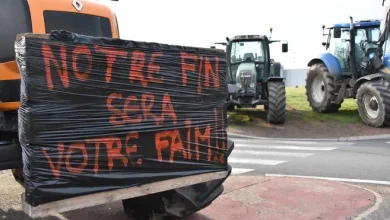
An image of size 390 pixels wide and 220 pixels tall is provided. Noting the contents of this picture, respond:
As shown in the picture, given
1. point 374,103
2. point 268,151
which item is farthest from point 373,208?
point 374,103

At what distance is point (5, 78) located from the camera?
413 cm

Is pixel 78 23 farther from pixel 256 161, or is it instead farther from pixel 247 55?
pixel 247 55

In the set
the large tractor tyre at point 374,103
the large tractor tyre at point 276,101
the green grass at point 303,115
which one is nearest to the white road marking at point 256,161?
the large tractor tyre at point 276,101

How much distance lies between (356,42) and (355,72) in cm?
116

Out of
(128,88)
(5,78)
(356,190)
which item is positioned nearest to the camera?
(128,88)

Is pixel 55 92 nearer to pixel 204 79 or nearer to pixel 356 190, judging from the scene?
pixel 204 79

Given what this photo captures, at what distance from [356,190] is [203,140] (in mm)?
3313

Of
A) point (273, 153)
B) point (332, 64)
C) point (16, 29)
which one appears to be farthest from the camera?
point (332, 64)

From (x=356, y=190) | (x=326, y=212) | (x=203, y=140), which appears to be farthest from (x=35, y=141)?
(x=356, y=190)

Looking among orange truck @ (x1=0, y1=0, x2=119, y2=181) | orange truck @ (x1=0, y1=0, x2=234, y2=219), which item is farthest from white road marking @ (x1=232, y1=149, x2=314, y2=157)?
orange truck @ (x1=0, y1=0, x2=119, y2=181)

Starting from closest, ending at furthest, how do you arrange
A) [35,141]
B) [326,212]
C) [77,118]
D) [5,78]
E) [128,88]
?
[35,141]
[77,118]
[128,88]
[5,78]
[326,212]

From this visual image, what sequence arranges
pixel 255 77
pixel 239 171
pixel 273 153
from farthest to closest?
pixel 255 77 → pixel 273 153 → pixel 239 171

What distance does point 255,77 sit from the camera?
1491 cm

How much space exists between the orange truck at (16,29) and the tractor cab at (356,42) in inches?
483
